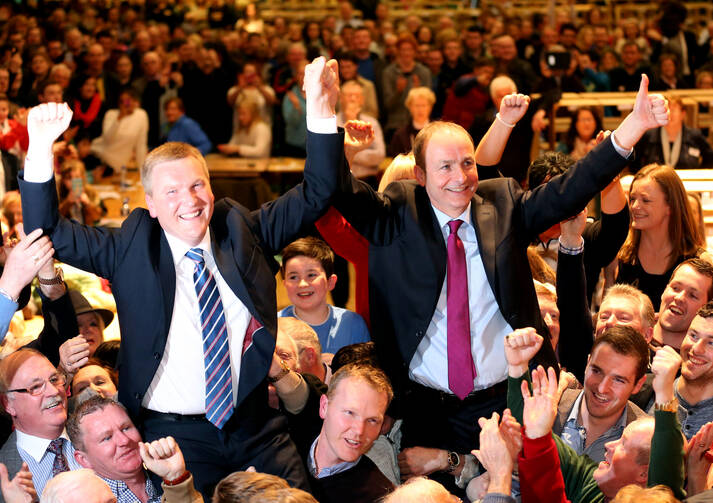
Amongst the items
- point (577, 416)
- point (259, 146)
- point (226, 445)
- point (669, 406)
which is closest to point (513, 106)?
point (577, 416)

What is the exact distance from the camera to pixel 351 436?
10.3 feet

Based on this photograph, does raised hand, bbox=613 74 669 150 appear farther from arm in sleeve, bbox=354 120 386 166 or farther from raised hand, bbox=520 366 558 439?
arm in sleeve, bbox=354 120 386 166

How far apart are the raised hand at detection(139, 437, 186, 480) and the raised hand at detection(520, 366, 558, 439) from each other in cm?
94

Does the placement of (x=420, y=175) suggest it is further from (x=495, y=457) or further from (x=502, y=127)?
(x=495, y=457)

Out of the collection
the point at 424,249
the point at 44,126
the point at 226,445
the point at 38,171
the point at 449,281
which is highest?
the point at 44,126

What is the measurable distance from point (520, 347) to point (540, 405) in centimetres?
17

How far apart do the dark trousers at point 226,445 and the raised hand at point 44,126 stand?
85cm

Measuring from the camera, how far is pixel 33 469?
3.35 meters

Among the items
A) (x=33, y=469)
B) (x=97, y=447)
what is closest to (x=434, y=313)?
(x=97, y=447)

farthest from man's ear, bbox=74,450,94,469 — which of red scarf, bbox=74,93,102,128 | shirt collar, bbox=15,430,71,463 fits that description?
red scarf, bbox=74,93,102,128

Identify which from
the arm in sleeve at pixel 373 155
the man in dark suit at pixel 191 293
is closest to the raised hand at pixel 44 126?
the man in dark suit at pixel 191 293

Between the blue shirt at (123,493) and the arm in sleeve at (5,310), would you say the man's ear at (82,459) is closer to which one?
the blue shirt at (123,493)

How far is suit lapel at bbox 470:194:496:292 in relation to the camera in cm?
329

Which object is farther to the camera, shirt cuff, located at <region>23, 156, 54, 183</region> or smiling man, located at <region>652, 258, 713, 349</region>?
smiling man, located at <region>652, 258, 713, 349</region>
